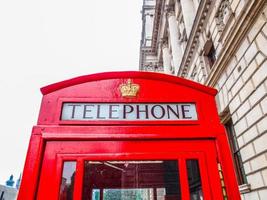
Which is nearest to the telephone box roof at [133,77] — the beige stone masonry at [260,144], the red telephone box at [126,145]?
the red telephone box at [126,145]

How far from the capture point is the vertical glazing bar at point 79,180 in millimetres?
1850

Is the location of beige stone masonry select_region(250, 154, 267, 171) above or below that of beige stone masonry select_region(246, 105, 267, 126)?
below

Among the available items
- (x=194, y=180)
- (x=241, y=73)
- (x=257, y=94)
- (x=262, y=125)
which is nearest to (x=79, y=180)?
(x=194, y=180)

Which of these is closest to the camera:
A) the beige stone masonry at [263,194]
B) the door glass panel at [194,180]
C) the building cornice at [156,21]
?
the door glass panel at [194,180]

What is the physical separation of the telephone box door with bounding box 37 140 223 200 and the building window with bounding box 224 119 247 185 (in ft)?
20.5

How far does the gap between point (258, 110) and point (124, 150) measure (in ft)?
18.0

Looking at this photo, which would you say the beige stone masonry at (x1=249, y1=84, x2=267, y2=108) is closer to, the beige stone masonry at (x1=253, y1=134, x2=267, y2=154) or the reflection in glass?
the beige stone masonry at (x1=253, y1=134, x2=267, y2=154)

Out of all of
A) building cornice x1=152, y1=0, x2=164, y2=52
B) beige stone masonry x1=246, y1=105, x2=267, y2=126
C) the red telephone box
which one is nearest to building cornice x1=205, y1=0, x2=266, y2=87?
beige stone masonry x1=246, y1=105, x2=267, y2=126

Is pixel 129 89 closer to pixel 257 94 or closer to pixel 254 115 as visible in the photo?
pixel 257 94

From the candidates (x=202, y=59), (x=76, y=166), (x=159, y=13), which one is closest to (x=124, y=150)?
(x=76, y=166)

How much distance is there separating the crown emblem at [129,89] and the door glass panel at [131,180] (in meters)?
0.66

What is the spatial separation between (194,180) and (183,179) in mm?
107

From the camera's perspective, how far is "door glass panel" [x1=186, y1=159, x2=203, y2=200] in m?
1.95

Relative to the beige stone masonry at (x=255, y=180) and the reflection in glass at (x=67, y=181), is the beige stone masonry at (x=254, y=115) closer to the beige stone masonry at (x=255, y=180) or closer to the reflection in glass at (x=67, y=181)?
the beige stone masonry at (x=255, y=180)
